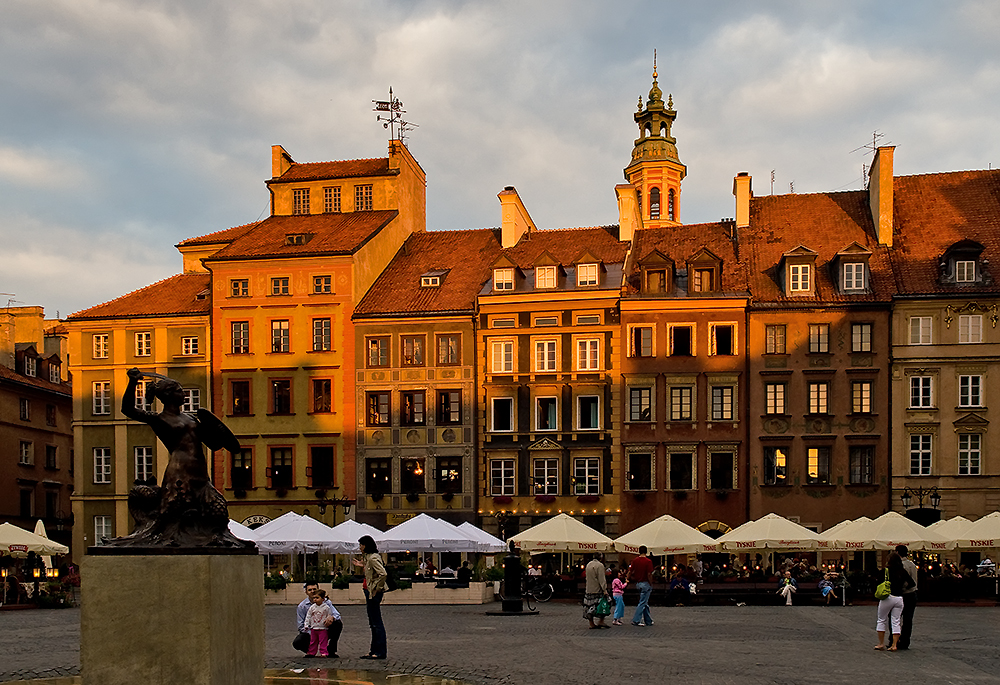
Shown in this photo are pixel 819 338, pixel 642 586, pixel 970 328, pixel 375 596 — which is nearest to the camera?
pixel 375 596

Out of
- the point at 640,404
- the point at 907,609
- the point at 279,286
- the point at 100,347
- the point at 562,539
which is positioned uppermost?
the point at 279,286

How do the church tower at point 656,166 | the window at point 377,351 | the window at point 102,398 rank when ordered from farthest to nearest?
the church tower at point 656,166 < the window at point 102,398 < the window at point 377,351

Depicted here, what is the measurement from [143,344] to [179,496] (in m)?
41.9

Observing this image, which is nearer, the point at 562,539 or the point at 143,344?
the point at 562,539

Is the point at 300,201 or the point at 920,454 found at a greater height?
the point at 300,201

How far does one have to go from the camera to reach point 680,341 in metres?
45.7

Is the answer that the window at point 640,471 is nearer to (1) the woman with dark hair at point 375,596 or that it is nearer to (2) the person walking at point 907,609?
(2) the person walking at point 907,609

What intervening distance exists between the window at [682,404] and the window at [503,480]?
6273 millimetres

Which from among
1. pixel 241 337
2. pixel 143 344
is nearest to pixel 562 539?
pixel 241 337

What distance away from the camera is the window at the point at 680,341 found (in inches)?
1794

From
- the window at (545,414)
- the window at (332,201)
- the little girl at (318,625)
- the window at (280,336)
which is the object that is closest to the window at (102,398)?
the window at (280,336)

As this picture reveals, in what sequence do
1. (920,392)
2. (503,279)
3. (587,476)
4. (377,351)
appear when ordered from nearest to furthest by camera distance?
(920,392), (587,476), (503,279), (377,351)

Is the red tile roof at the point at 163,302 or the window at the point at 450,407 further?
the red tile roof at the point at 163,302

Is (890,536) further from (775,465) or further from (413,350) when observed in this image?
(413,350)
